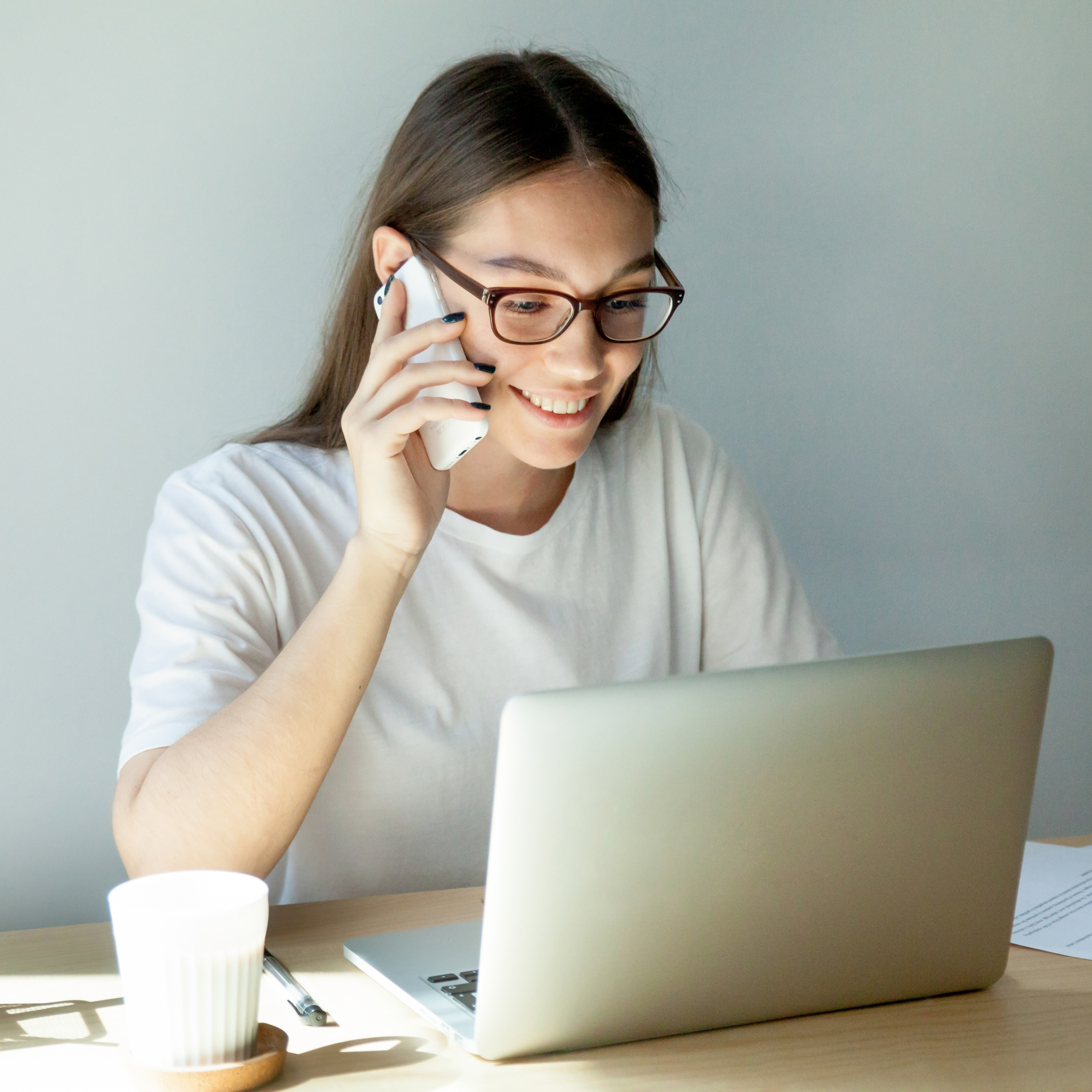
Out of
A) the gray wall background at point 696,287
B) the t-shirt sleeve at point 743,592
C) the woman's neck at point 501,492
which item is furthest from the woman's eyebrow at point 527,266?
the gray wall background at point 696,287

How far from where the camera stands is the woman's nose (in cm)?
132

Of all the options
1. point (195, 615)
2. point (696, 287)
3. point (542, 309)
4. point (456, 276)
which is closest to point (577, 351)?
point (542, 309)

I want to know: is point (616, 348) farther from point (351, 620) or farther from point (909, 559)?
point (909, 559)

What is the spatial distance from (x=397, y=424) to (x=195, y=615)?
11.8 inches

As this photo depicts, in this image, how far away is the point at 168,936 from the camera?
700 millimetres

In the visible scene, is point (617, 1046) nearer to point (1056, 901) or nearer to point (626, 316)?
point (1056, 901)

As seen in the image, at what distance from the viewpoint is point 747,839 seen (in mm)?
777

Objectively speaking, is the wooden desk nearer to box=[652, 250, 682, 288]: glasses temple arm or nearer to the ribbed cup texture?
the ribbed cup texture

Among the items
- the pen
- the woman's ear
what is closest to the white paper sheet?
the pen

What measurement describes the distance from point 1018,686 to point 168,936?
0.58 meters

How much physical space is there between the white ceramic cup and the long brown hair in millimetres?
870

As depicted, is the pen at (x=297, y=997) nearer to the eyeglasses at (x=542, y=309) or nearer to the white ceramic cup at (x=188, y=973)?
the white ceramic cup at (x=188, y=973)

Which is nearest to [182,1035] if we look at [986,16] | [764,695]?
[764,695]

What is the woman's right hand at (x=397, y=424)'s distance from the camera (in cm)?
124
